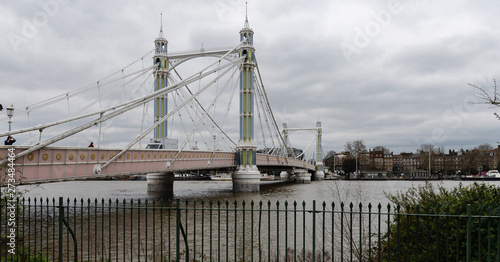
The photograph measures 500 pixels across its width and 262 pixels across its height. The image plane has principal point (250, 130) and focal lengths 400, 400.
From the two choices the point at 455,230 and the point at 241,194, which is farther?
the point at 241,194

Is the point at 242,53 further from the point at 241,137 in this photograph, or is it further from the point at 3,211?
the point at 3,211

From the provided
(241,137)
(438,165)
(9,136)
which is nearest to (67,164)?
(9,136)

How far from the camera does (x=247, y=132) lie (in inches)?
1779

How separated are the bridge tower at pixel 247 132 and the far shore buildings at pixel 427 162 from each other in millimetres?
66658

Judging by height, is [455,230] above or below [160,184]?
above

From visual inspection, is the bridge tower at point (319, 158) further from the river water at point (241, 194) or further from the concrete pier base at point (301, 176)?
the river water at point (241, 194)

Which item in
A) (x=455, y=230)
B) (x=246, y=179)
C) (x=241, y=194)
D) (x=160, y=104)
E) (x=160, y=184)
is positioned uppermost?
(x=160, y=104)

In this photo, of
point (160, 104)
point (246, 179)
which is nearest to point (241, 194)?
point (246, 179)

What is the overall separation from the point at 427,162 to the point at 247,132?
296 feet

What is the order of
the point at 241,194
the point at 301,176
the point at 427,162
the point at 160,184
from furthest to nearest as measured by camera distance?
the point at 427,162 < the point at 301,176 < the point at 160,184 < the point at 241,194

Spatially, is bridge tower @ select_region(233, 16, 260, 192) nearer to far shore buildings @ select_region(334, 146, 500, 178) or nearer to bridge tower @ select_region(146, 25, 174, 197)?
bridge tower @ select_region(146, 25, 174, 197)

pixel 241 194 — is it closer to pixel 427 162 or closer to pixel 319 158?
pixel 319 158

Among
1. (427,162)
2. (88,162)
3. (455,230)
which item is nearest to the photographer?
(455,230)

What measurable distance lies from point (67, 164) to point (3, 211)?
1339cm
